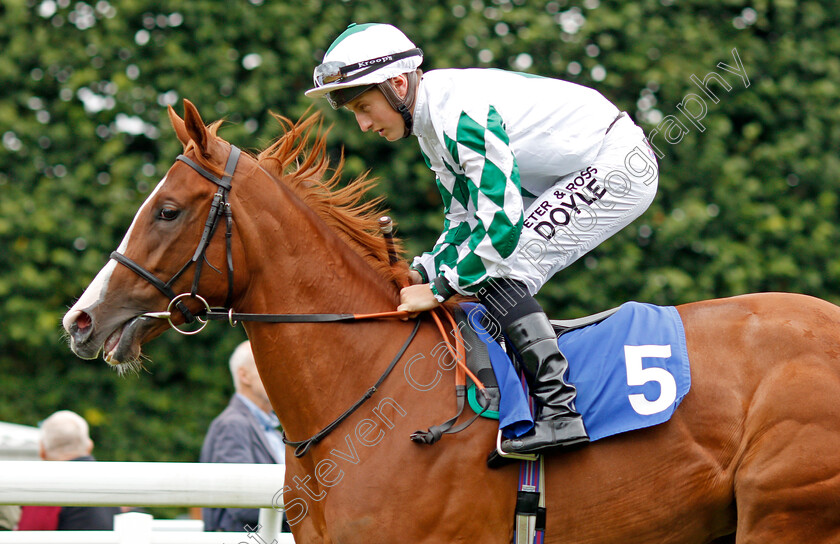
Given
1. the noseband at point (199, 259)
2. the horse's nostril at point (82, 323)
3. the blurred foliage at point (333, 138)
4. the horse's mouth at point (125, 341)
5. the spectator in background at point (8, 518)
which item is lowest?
the spectator in background at point (8, 518)

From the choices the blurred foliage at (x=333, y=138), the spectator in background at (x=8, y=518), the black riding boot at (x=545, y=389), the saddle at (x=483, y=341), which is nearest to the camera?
the black riding boot at (x=545, y=389)

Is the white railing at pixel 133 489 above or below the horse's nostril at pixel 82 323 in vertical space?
below

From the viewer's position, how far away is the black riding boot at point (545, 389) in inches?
103

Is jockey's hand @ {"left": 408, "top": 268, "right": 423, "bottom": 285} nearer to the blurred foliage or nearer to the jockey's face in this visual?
the jockey's face

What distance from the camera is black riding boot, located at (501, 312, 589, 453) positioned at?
2627mm

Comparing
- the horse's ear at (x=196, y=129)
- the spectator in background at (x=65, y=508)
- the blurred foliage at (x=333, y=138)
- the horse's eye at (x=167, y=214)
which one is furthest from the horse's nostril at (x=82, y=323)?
the blurred foliage at (x=333, y=138)

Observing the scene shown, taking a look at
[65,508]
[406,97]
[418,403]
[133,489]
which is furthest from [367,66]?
[65,508]

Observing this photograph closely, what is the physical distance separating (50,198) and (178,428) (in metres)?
2.12

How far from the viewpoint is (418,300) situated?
290 centimetres

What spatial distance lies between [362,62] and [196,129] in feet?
1.97

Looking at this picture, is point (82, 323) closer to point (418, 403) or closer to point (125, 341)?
point (125, 341)

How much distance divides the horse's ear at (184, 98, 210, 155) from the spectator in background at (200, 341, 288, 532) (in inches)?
63.1

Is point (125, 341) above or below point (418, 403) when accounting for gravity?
above

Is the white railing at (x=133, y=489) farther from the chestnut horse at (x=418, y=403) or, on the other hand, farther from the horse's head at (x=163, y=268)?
the horse's head at (x=163, y=268)
